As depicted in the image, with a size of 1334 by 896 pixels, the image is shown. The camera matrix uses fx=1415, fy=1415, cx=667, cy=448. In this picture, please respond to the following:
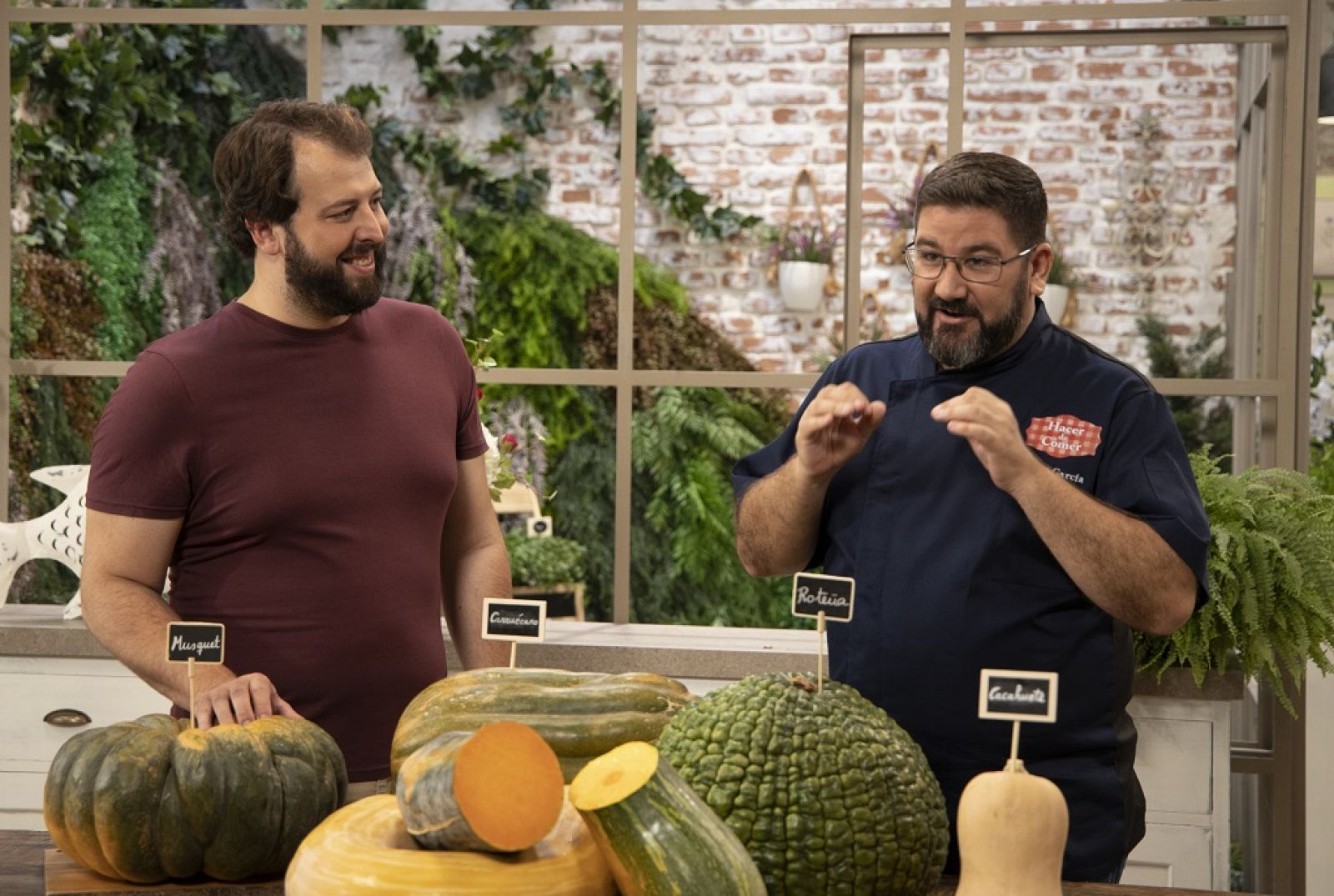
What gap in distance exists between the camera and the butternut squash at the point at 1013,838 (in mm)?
1122

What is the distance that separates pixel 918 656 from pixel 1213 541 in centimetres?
123

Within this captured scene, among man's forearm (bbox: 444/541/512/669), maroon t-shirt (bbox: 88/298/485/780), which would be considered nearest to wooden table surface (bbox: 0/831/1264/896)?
maroon t-shirt (bbox: 88/298/485/780)

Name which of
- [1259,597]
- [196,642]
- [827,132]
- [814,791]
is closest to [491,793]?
[814,791]

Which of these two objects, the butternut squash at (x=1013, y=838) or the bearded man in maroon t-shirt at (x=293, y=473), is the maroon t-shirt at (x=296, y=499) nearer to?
the bearded man in maroon t-shirt at (x=293, y=473)

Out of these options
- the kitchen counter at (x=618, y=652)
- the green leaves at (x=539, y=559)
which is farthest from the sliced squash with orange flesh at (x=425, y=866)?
the green leaves at (x=539, y=559)

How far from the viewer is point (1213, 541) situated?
106 inches

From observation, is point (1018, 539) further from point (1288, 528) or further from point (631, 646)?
point (631, 646)

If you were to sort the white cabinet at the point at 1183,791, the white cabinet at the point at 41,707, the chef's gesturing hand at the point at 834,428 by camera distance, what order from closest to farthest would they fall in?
the chef's gesturing hand at the point at 834,428 < the white cabinet at the point at 1183,791 < the white cabinet at the point at 41,707

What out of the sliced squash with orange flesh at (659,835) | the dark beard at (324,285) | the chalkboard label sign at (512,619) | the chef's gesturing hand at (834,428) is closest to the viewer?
the sliced squash with orange flesh at (659,835)

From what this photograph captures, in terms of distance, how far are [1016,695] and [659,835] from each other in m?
0.38

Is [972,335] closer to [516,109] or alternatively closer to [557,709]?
→ [557,709]

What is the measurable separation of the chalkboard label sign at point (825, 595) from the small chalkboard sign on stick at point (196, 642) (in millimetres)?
599

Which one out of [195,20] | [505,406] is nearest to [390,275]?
[505,406]

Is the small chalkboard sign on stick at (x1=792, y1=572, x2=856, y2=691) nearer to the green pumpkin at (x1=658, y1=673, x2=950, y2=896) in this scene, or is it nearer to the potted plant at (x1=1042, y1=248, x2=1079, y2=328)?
the green pumpkin at (x1=658, y1=673, x2=950, y2=896)
